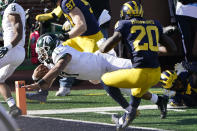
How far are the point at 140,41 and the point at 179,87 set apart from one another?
82.9 inches

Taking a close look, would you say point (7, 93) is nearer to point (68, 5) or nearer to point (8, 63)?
point (8, 63)

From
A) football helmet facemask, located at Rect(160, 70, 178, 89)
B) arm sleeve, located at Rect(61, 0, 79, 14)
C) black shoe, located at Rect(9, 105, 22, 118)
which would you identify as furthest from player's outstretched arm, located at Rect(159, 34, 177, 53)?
black shoe, located at Rect(9, 105, 22, 118)

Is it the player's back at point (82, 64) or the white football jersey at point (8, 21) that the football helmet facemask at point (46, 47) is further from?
the white football jersey at point (8, 21)

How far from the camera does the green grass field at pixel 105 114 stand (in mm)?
6419

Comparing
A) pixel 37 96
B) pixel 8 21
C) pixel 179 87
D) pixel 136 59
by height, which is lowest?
pixel 37 96

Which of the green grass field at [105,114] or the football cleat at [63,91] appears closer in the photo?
the green grass field at [105,114]

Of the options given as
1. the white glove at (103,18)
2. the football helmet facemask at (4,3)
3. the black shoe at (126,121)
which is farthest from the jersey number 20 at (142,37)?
the white glove at (103,18)

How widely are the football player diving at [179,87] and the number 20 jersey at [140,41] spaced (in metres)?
1.73

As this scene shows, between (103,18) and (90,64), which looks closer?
(90,64)

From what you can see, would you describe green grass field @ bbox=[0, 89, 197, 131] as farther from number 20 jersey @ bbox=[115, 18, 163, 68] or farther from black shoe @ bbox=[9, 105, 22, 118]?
number 20 jersey @ bbox=[115, 18, 163, 68]

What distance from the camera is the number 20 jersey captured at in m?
6.11

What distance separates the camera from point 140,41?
614 cm

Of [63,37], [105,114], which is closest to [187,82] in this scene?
[105,114]

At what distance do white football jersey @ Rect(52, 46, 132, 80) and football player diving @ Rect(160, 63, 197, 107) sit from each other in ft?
4.58
